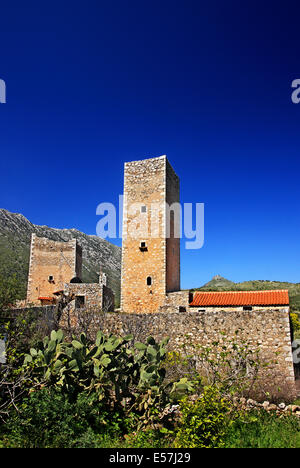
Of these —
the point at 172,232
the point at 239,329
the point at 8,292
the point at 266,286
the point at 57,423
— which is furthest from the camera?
the point at 266,286

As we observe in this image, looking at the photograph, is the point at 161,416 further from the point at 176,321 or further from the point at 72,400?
the point at 176,321

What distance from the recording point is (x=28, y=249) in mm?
48656

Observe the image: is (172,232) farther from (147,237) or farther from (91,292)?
(91,292)

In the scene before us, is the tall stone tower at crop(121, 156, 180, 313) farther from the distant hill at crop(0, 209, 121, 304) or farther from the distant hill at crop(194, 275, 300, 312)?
the distant hill at crop(194, 275, 300, 312)

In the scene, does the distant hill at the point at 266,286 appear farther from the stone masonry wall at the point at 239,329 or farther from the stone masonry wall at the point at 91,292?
the stone masonry wall at the point at 239,329

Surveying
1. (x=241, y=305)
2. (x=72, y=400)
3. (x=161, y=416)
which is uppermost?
(x=241, y=305)

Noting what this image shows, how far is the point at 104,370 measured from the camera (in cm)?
674

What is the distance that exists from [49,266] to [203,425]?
18.6 metres

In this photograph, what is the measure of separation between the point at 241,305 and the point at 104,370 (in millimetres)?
9012

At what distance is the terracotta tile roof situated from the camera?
1389 centimetres

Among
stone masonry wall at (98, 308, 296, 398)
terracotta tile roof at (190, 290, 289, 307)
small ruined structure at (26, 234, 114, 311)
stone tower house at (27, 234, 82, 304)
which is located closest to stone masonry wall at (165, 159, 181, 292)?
terracotta tile roof at (190, 290, 289, 307)

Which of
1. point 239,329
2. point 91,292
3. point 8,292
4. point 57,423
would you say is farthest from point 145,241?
point 57,423

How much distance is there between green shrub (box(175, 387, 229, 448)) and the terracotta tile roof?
8828 millimetres
